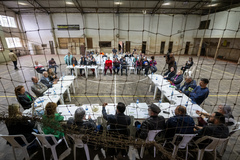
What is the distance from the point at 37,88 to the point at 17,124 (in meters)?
1.81

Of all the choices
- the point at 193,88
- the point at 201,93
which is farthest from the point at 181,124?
the point at 193,88

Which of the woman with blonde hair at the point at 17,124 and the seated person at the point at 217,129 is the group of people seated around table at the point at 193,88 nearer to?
the seated person at the point at 217,129

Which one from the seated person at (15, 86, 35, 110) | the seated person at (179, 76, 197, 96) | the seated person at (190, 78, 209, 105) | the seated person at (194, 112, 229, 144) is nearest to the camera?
the seated person at (194, 112, 229, 144)

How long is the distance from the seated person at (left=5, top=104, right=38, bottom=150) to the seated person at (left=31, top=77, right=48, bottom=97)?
160 cm

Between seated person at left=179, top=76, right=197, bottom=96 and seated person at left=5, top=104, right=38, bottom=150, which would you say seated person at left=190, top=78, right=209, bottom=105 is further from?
seated person at left=5, top=104, right=38, bottom=150

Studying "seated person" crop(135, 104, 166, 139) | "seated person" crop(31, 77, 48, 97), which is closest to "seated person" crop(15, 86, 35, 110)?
"seated person" crop(31, 77, 48, 97)

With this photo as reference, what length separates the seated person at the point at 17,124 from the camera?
72.1 inches

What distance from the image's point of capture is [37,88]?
344 centimetres

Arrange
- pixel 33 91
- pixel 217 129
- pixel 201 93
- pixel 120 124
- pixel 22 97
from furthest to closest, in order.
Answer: pixel 33 91 → pixel 201 93 → pixel 22 97 → pixel 120 124 → pixel 217 129

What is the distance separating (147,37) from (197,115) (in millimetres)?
13105

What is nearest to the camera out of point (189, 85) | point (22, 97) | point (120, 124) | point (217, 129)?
point (217, 129)

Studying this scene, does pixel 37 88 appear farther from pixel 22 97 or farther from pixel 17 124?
pixel 17 124

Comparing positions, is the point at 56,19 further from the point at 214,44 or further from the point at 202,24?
the point at 214,44

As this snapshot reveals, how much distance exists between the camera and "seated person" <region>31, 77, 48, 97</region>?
11.0ft
